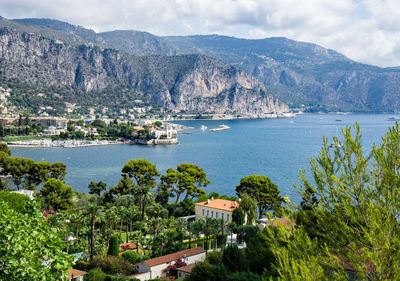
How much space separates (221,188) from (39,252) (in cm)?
4812

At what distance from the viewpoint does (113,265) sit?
2216 centimetres

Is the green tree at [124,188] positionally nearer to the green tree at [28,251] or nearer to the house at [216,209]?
the house at [216,209]

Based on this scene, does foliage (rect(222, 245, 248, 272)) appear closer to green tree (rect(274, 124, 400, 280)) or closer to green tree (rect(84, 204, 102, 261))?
green tree (rect(84, 204, 102, 261))

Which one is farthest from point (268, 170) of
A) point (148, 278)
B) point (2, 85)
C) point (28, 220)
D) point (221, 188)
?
point (2, 85)

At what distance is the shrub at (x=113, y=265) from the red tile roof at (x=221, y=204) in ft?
38.6

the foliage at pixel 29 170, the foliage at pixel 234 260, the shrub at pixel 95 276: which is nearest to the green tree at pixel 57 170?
the foliage at pixel 29 170

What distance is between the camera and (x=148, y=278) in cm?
2280

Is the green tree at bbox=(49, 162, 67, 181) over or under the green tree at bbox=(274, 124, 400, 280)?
under

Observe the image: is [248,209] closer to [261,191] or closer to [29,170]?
[261,191]

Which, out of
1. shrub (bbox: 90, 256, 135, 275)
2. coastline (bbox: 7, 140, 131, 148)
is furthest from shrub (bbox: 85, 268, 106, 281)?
coastline (bbox: 7, 140, 131, 148)

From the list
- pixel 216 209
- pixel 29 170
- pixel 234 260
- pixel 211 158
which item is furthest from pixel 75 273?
pixel 211 158

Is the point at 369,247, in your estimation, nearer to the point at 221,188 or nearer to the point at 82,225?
the point at 82,225

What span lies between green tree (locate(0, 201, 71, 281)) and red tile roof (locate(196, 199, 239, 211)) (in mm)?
26192

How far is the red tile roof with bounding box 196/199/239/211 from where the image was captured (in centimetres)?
3401
